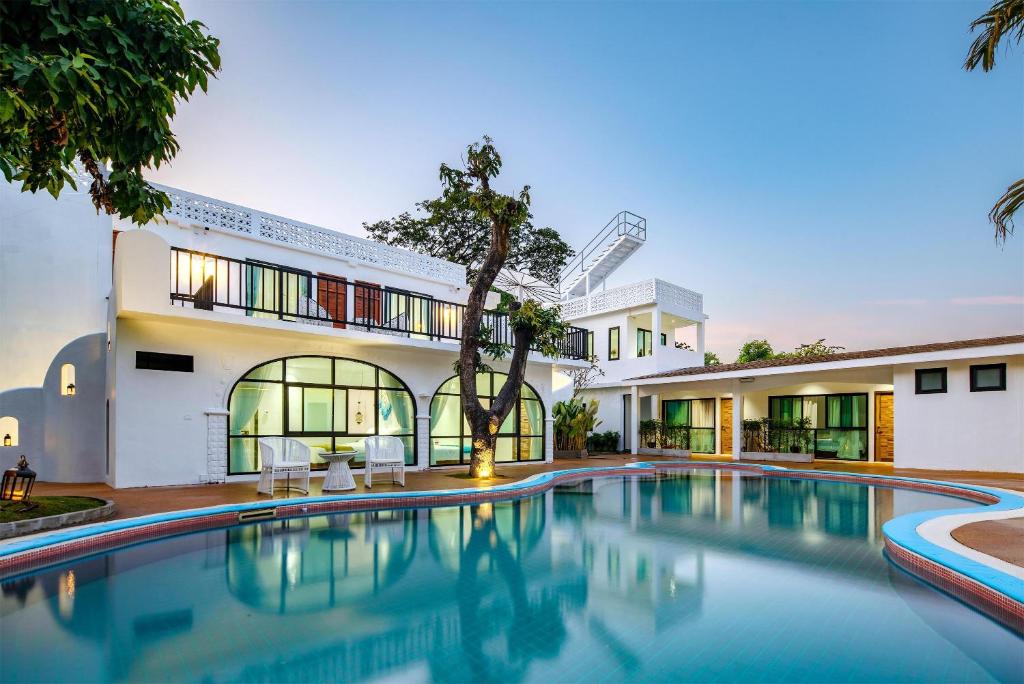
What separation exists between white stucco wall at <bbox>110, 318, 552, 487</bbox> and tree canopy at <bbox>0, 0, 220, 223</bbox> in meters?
5.61

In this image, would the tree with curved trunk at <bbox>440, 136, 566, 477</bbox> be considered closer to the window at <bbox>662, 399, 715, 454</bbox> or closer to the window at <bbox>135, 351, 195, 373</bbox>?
the window at <bbox>135, 351, 195, 373</bbox>

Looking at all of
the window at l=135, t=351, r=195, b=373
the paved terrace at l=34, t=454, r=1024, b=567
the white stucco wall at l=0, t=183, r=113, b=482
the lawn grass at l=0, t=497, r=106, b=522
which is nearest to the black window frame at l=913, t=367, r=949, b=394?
the paved terrace at l=34, t=454, r=1024, b=567

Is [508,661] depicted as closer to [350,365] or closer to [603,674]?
[603,674]

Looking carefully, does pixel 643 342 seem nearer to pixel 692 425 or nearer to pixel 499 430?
pixel 692 425

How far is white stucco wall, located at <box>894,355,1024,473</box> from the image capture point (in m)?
12.2

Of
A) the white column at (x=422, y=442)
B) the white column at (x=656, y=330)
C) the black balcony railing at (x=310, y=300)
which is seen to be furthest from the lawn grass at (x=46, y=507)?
the white column at (x=656, y=330)

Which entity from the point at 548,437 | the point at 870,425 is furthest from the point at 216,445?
the point at 870,425

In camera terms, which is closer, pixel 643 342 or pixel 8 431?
pixel 8 431

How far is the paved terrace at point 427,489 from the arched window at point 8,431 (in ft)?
4.83

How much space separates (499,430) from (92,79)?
11.5m

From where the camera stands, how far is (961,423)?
12.9 meters

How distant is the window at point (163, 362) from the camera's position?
9.44 metres

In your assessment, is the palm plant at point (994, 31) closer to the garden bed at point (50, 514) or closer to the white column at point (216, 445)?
the garden bed at point (50, 514)

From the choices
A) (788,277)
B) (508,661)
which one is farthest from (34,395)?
(788,277)
